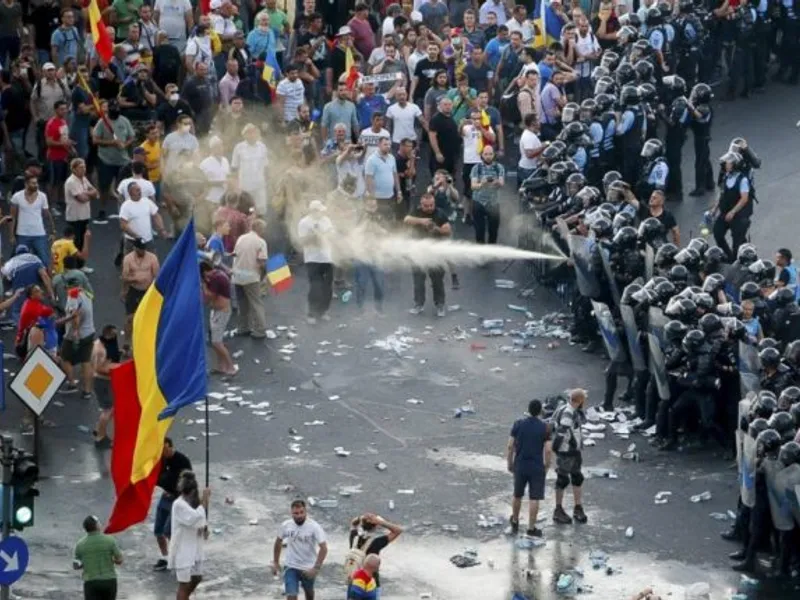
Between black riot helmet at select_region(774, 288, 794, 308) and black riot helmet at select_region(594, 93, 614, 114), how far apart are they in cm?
639

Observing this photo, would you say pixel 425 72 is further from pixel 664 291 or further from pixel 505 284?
pixel 664 291

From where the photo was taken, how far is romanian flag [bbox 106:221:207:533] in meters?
26.1

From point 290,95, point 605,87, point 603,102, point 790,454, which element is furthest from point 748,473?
point 290,95

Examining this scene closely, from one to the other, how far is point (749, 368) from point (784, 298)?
2.02 meters

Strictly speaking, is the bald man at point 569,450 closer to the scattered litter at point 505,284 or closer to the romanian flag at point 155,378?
the romanian flag at point 155,378

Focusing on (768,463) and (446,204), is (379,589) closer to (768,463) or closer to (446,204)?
(768,463)

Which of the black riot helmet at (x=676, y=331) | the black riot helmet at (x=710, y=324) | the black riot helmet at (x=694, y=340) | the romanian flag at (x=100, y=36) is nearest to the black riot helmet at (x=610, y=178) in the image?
the black riot helmet at (x=676, y=331)

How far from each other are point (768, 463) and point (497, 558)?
3.03m

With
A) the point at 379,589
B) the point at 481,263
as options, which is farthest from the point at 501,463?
the point at 481,263

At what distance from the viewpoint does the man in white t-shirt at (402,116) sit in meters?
38.9

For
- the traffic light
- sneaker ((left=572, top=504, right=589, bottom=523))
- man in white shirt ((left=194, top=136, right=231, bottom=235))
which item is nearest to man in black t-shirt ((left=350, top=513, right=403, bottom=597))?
the traffic light

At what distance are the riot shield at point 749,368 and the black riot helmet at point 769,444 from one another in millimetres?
2382

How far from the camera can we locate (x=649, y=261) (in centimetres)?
3341

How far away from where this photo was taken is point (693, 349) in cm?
3084
